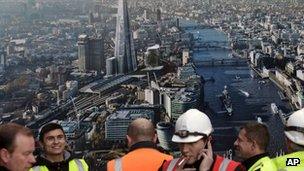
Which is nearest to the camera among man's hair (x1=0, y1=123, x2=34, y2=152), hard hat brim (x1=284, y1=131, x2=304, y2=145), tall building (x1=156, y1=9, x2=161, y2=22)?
man's hair (x1=0, y1=123, x2=34, y2=152)

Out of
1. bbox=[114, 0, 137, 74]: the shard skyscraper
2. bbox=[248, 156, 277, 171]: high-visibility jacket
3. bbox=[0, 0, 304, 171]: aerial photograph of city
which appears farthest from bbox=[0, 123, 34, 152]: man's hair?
bbox=[114, 0, 137, 74]: the shard skyscraper

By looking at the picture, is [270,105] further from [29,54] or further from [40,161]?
[40,161]

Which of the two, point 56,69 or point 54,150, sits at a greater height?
point 54,150

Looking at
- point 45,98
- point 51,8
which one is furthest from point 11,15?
point 45,98

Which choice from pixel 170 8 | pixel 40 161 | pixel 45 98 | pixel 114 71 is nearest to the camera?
pixel 40 161

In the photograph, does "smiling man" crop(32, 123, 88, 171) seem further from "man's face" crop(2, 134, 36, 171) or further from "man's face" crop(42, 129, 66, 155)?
"man's face" crop(2, 134, 36, 171)

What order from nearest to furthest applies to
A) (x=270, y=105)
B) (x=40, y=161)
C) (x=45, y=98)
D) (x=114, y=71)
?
(x=40, y=161) < (x=270, y=105) < (x=45, y=98) < (x=114, y=71)

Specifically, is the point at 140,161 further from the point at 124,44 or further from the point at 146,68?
the point at 124,44

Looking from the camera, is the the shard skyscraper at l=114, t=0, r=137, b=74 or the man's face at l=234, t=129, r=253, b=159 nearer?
the man's face at l=234, t=129, r=253, b=159
